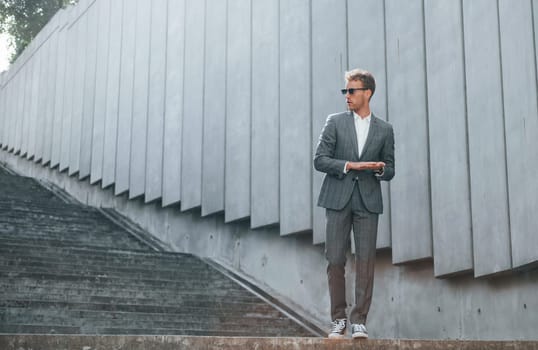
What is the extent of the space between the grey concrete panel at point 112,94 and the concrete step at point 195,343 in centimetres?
1191

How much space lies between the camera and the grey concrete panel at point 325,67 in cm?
1106

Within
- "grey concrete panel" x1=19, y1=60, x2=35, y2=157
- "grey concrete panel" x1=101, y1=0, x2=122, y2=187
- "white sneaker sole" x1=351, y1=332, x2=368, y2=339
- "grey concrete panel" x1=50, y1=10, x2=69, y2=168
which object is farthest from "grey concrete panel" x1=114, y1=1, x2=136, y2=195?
"white sneaker sole" x1=351, y1=332, x2=368, y2=339

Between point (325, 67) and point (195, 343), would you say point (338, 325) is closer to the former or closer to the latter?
point (195, 343)

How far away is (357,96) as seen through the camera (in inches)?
240

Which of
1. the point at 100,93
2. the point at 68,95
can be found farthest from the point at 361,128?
the point at 68,95

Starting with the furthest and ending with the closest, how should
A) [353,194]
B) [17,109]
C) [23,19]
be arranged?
[23,19]
[17,109]
[353,194]

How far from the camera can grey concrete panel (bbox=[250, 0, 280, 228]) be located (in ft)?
39.8

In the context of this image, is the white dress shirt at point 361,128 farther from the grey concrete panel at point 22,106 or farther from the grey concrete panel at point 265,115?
the grey concrete panel at point 22,106

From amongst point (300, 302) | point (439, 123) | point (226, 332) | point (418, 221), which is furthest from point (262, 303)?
point (439, 123)

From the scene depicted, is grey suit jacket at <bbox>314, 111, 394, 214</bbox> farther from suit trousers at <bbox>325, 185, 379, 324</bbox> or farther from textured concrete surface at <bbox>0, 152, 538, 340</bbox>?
textured concrete surface at <bbox>0, 152, 538, 340</bbox>

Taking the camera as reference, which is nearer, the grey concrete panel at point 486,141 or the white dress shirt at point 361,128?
the white dress shirt at point 361,128

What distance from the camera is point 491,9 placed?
8.93 m

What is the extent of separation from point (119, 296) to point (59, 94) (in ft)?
38.9

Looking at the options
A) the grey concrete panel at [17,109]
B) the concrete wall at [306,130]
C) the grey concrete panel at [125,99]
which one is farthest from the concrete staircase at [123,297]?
the grey concrete panel at [17,109]
